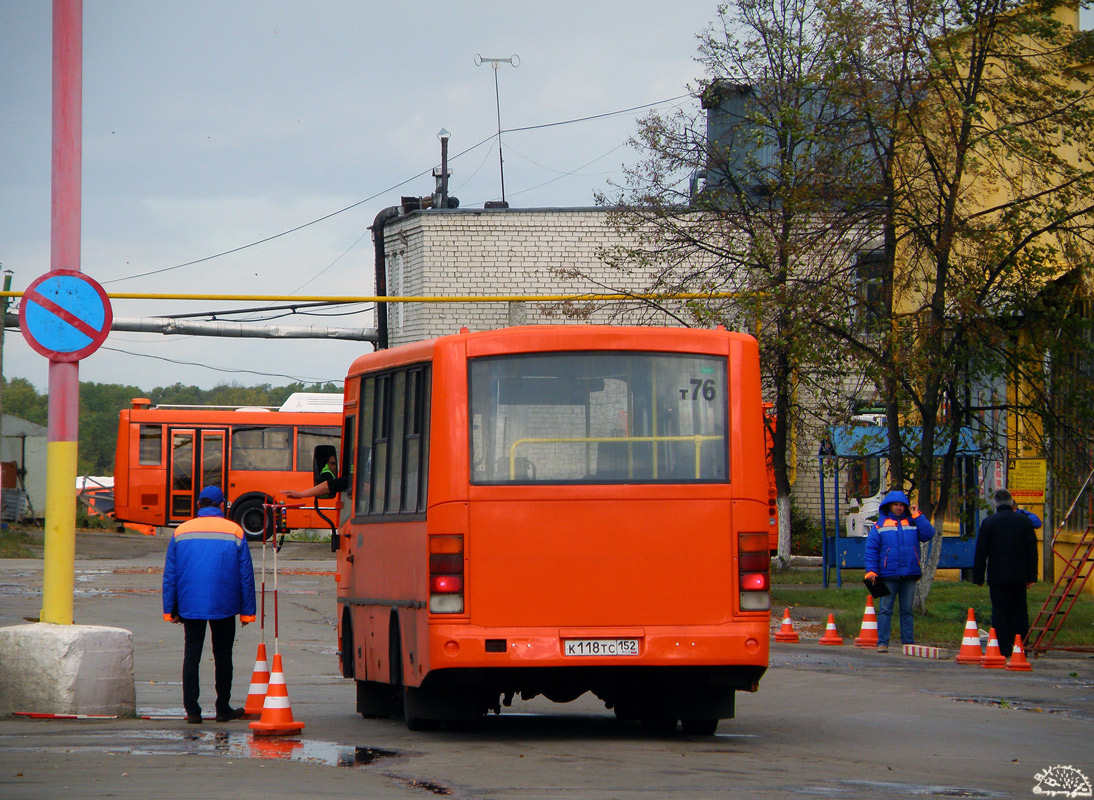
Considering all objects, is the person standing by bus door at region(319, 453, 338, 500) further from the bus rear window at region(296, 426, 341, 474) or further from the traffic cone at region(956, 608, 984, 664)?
the bus rear window at region(296, 426, 341, 474)

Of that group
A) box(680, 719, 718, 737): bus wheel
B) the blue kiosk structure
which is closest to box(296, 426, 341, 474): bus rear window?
the blue kiosk structure

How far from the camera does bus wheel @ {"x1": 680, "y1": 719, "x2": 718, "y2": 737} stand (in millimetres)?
10633

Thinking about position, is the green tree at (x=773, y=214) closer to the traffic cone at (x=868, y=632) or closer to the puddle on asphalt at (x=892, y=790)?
the traffic cone at (x=868, y=632)

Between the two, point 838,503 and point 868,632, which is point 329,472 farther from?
point 838,503

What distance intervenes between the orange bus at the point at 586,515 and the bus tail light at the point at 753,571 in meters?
0.01

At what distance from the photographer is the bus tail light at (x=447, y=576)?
9609 mm

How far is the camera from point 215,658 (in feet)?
37.6

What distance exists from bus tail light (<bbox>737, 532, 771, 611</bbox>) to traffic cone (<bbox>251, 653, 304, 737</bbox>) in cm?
303

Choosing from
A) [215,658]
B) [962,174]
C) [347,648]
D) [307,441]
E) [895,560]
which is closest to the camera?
[215,658]

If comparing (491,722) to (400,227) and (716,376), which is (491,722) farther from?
(400,227)

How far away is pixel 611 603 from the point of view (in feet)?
32.1

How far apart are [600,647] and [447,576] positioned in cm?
104

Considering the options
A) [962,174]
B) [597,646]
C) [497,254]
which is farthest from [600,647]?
[497,254]

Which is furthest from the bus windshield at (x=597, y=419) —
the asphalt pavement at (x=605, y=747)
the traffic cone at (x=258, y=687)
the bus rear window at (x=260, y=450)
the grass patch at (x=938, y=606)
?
the bus rear window at (x=260, y=450)
